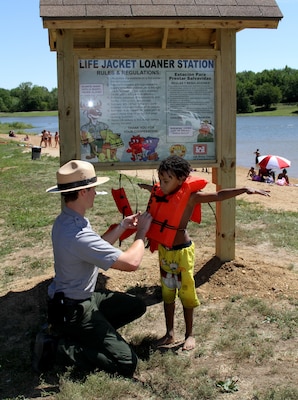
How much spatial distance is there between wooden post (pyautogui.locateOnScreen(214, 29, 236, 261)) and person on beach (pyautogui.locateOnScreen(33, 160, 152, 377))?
1.98 meters

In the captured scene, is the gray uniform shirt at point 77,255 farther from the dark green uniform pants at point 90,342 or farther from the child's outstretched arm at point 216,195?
the child's outstretched arm at point 216,195

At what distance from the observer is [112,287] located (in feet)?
18.4

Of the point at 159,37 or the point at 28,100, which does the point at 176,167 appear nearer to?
the point at 159,37

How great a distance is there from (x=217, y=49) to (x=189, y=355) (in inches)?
124

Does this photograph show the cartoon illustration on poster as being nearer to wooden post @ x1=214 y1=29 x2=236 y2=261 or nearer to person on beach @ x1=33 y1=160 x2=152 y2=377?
wooden post @ x1=214 y1=29 x2=236 y2=261

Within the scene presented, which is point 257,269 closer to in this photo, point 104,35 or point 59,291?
point 59,291

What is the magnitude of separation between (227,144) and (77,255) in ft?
8.28

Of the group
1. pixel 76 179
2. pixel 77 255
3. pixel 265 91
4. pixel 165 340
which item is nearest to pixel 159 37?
pixel 76 179

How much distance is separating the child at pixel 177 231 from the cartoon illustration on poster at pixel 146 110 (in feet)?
3.82

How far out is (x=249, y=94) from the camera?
390 ft

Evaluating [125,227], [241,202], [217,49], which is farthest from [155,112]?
[241,202]

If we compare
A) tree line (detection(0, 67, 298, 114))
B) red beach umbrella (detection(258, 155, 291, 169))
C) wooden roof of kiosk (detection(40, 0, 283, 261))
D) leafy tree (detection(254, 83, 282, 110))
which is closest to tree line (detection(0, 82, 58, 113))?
tree line (detection(0, 67, 298, 114))

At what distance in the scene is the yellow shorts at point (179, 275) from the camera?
427cm

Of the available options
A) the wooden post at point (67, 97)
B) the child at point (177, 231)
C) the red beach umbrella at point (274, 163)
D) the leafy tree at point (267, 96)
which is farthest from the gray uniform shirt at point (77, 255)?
the leafy tree at point (267, 96)
